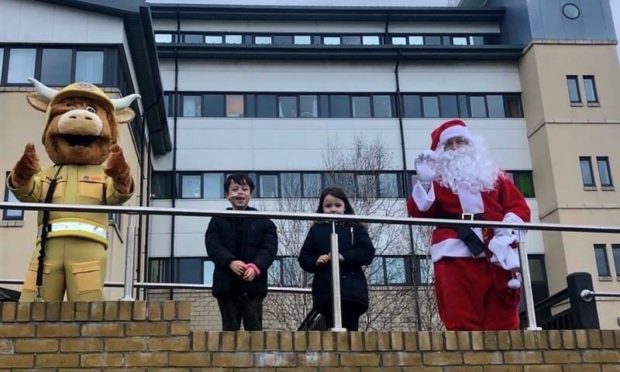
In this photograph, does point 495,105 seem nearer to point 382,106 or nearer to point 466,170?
point 382,106

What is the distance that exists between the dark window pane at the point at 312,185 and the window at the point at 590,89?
9.77 meters

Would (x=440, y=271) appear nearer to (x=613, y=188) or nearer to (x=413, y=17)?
(x=613, y=188)

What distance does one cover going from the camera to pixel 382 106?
26125 millimetres

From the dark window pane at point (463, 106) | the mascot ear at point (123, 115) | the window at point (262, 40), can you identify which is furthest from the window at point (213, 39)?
the mascot ear at point (123, 115)

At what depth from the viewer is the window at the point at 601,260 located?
2367 centimetres

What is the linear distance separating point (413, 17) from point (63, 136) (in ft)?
79.0

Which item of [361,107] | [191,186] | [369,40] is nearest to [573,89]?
[361,107]

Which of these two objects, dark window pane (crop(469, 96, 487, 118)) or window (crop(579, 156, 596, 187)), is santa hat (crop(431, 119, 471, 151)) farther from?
dark window pane (crop(469, 96, 487, 118))

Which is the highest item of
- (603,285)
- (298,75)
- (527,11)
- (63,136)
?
(527,11)

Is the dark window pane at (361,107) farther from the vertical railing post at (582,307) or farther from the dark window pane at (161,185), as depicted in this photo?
the vertical railing post at (582,307)

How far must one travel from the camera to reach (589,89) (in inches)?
1025

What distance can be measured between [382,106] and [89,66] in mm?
11569

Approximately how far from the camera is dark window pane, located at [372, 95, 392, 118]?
85.1ft

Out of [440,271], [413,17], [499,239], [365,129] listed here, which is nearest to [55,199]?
[440,271]
